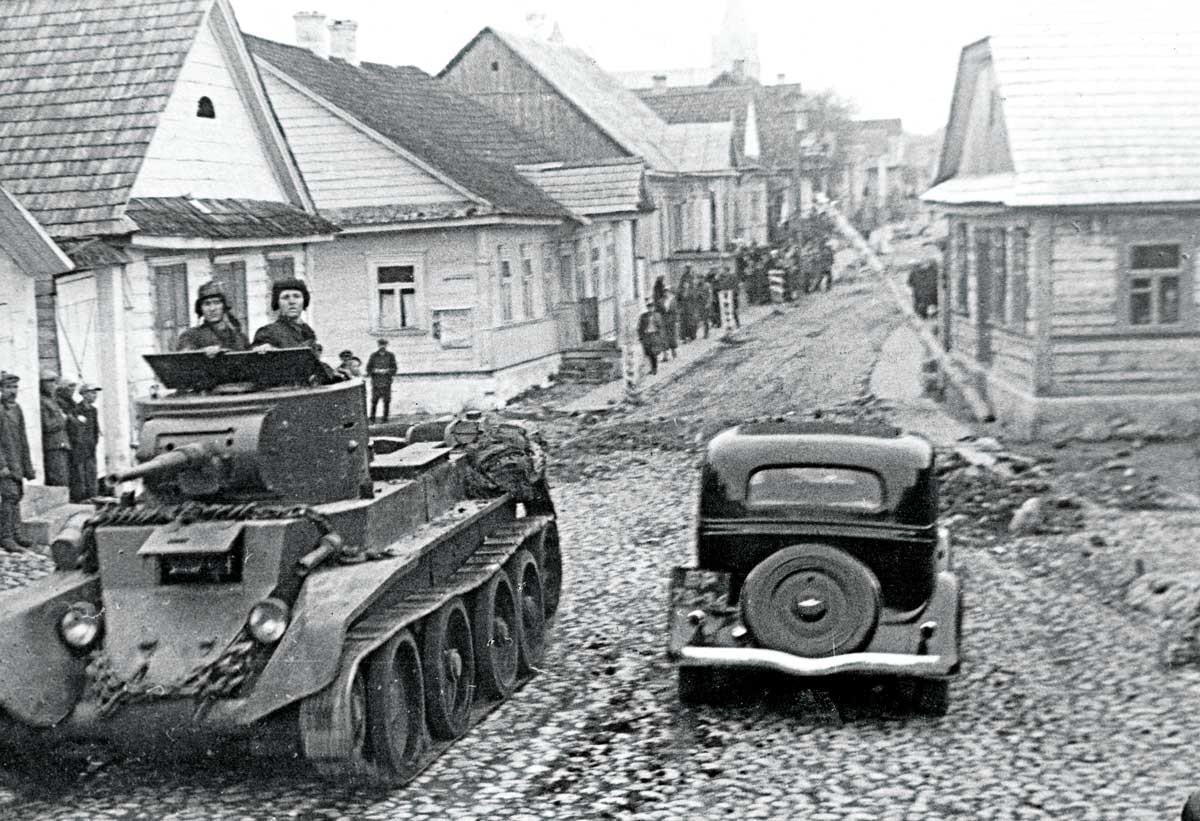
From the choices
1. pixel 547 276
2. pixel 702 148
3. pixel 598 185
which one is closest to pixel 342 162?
pixel 547 276

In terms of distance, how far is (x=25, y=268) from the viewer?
47.5ft

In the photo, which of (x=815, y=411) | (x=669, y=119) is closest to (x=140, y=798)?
(x=815, y=411)

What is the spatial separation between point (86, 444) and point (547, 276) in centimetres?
1435

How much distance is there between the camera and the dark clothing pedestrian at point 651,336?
28312mm

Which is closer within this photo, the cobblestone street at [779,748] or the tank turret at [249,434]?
the cobblestone street at [779,748]

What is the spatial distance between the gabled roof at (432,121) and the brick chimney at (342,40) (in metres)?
0.36

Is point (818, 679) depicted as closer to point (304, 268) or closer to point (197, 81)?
point (197, 81)

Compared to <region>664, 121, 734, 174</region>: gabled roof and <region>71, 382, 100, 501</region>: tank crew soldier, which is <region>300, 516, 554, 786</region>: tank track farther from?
<region>664, 121, 734, 174</region>: gabled roof

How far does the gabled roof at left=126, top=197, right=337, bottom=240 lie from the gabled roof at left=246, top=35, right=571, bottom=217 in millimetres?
4777

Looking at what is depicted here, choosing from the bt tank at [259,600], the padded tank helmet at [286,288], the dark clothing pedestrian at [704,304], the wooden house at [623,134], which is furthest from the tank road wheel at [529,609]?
the dark clothing pedestrian at [704,304]

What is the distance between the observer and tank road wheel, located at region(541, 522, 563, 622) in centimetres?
1148

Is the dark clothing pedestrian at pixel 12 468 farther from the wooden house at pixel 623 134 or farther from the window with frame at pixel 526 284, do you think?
the wooden house at pixel 623 134

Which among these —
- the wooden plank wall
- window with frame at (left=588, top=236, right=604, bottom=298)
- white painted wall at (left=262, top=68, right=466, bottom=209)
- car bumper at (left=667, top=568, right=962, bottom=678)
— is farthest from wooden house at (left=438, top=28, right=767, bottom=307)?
car bumper at (left=667, top=568, right=962, bottom=678)

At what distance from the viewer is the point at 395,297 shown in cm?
2512
